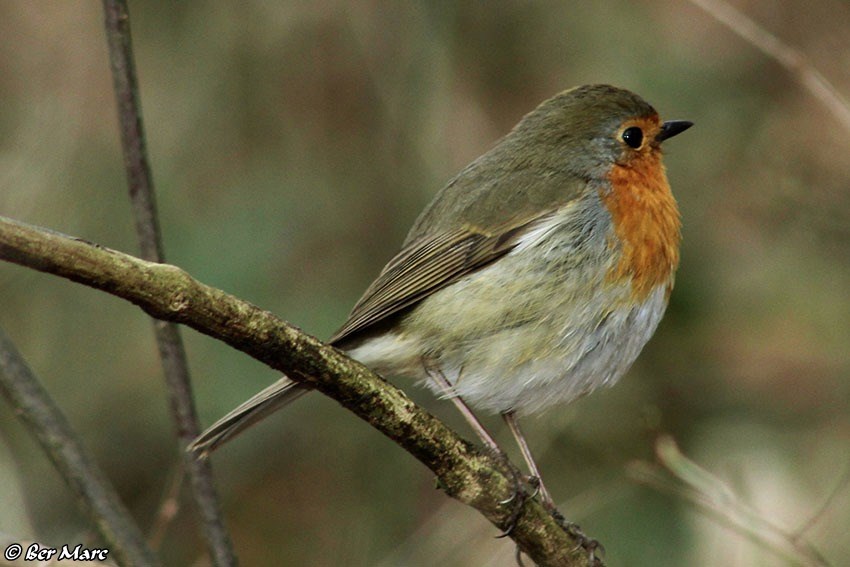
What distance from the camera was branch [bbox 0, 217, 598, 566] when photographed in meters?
2.04

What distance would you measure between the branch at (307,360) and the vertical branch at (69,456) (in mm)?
767

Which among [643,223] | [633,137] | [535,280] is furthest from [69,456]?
[633,137]

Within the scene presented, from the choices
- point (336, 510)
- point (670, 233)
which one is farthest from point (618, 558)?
point (336, 510)

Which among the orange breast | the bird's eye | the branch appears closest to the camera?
the branch

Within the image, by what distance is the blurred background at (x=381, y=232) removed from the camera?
16.1 feet

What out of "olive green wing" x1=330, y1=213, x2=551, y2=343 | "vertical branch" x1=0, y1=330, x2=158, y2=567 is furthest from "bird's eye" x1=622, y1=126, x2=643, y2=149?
"vertical branch" x1=0, y1=330, x2=158, y2=567

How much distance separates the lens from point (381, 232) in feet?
18.2

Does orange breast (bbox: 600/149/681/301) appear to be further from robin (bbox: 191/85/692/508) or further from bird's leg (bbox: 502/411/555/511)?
bird's leg (bbox: 502/411/555/511)

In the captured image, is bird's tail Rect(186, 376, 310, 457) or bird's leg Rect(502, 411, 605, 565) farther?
bird's leg Rect(502, 411, 605, 565)

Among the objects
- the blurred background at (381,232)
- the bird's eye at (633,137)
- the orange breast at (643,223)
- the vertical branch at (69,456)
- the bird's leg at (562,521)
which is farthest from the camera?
the blurred background at (381,232)

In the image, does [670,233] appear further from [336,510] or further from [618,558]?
[336,510]

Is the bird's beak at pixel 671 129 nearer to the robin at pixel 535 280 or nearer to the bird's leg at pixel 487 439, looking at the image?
the robin at pixel 535 280

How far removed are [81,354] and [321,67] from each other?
6.40ft

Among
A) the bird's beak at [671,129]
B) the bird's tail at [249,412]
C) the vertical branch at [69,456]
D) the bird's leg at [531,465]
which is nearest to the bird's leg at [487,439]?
the bird's leg at [531,465]
